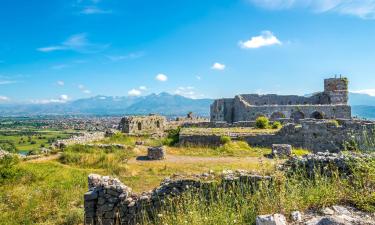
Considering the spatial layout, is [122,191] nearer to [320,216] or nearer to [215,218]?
[215,218]

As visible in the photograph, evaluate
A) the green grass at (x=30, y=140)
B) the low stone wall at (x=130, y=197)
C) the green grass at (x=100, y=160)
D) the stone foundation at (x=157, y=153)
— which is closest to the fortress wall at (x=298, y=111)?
the green grass at (x=100, y=160)

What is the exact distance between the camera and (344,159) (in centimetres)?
902

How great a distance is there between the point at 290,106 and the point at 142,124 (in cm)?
1663

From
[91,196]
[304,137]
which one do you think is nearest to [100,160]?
[91,196]

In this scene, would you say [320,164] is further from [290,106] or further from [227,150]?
[290,106]

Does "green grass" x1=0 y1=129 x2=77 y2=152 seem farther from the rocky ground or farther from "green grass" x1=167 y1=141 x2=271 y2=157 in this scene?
the rocky ground

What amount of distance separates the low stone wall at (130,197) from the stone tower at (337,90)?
122 feet

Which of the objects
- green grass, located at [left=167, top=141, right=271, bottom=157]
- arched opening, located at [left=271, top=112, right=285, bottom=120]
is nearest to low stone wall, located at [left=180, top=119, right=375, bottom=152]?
green grass, located at [left=167, top=141, right=271, bottom=157]

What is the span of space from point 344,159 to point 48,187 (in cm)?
1159

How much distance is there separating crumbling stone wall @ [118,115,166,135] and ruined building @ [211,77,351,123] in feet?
25.3

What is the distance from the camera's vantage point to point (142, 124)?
136 ft

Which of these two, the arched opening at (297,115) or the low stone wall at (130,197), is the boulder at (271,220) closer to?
the low stone wall at (130,197)

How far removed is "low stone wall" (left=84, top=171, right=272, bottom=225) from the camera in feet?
30.6

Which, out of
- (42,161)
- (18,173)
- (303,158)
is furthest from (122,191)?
(42,161)
